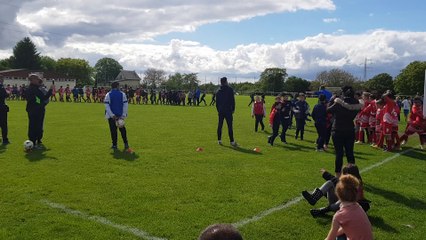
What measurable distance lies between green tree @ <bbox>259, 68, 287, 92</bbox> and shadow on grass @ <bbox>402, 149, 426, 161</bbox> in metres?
111

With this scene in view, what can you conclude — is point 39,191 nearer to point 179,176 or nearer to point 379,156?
point 179,176

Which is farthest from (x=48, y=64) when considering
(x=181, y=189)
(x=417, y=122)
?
(x=181, y=189)

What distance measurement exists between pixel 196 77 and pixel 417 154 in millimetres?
125223

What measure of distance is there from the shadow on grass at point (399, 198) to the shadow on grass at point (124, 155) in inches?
229

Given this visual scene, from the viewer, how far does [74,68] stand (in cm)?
12419

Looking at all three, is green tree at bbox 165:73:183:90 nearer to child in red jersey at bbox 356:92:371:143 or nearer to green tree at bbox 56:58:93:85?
green tree at bbox 56:58:93:85

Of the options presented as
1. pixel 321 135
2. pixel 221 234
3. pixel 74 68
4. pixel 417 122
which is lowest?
pixel 321 135

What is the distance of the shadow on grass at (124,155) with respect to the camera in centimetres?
1071

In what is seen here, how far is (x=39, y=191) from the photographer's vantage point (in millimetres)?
7289

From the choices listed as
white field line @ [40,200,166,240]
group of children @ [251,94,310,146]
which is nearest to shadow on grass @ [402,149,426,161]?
group of children @ [251,94,310,146]

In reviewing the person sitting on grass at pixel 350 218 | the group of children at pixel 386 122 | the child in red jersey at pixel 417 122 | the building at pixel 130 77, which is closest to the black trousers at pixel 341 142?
the person sitting on grass at pixel 350 218

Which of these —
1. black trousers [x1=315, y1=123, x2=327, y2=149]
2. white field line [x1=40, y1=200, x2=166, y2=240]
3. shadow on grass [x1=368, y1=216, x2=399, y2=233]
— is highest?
black trousers [x1=315, y1=123, x2=327, y2=149]

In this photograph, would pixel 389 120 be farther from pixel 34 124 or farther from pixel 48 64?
pixel 48 64

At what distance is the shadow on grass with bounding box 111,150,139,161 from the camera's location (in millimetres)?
10714
